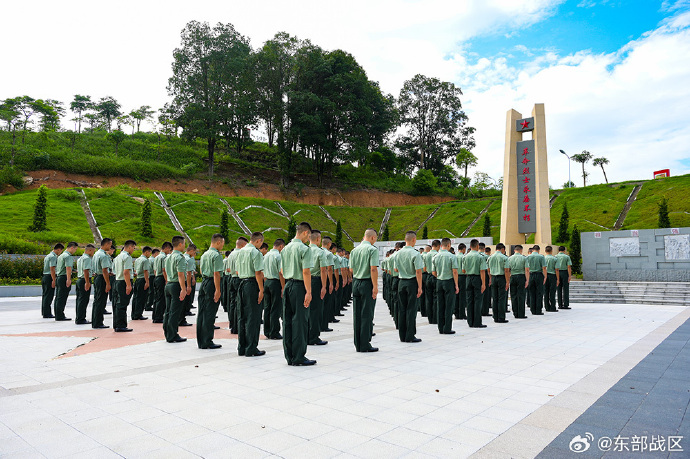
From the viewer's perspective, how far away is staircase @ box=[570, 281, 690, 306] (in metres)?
14.1

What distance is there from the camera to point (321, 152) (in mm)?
45625

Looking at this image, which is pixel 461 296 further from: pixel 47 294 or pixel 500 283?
pixel 47 294

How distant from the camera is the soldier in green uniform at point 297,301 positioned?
5.75 meters

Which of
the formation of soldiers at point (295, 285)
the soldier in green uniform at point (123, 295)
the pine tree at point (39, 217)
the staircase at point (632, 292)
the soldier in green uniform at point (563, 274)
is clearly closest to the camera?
the formation of soldiers at point (295, 285)

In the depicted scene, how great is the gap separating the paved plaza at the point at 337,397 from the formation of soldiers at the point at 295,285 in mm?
492

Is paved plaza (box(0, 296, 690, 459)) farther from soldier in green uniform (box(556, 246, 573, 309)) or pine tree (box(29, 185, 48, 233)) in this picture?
pine tree (box(29, 185, 48, 233))

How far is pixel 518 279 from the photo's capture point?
11.1 meters

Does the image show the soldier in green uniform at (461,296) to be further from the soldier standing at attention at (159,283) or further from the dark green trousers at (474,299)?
the soldier standing at attention at (159,283)

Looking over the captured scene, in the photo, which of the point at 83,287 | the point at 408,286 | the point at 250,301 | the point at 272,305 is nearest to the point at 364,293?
the point at 408,286

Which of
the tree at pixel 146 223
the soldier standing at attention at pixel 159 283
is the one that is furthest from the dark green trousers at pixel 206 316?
the tree at pixel 146 223

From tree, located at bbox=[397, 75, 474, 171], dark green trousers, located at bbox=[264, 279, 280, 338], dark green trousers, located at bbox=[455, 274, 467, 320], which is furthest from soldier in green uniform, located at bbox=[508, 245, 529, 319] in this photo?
tree, located at bbox=[397, 75, 474, 171]

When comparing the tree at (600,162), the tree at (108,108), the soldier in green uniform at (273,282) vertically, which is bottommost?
the soldier in green uniform at (273,282)

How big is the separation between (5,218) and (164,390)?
26609mm

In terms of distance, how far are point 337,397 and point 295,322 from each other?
5.50 feet
